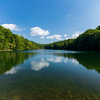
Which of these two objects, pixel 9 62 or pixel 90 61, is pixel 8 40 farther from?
pixel 90 61

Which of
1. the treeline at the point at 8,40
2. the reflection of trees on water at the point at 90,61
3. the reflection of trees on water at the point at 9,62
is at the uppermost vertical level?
the treeline at the point at 8,40

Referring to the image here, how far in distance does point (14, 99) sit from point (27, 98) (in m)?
0.55

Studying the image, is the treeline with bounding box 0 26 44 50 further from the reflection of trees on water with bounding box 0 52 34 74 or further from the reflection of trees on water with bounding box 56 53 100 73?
the reflection of trees on water with bounding box 56 53 100 73

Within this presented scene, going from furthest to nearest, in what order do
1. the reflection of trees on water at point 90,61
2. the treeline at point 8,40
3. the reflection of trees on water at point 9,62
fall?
the treeline at point 8,40 < the reflection of trees on water at point 90,61 < the reflection of trees on water at point 9,62

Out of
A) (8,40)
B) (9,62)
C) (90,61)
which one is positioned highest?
(8,40)

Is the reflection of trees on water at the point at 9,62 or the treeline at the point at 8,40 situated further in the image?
the treeline at the point at 8,40

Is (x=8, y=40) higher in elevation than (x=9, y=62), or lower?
higher

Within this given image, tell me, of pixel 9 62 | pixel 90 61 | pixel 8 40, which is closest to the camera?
pixel 9 62

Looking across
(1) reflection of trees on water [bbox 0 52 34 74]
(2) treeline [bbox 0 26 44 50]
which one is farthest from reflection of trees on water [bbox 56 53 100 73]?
(2) treeline [bbox 0 26 44 50]

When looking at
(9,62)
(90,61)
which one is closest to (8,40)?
(9,62)

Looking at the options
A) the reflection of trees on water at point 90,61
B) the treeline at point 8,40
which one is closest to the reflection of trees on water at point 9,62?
the reflection of trees on water at point 90,61

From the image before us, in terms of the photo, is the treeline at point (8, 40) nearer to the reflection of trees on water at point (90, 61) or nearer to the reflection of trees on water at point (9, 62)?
the reflection of trees on water at point (9, 62)

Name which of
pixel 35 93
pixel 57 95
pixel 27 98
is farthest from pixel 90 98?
pixel 27 98

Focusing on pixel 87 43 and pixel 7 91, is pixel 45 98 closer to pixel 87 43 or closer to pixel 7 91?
pixel 7 91
